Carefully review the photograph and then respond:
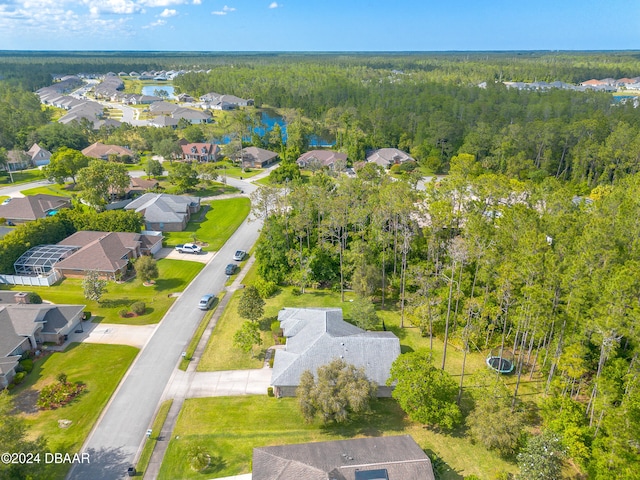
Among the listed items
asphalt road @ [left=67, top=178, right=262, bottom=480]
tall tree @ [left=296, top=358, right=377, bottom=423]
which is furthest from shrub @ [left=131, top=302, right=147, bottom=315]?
tall tree @ [left=296, top=358, right=377, bottom=423]

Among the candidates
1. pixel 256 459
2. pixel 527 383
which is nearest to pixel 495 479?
pixel 527 383

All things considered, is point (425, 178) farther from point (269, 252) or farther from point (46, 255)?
point (46, 255)

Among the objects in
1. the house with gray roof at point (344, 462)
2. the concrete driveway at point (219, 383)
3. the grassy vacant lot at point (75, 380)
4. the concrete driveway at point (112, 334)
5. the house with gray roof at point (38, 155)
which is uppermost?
the house with gray roof at point (38, 155)

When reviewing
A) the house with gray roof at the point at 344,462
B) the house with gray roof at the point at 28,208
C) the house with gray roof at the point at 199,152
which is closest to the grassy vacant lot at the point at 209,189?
the house with gray roof at the point at 199,152

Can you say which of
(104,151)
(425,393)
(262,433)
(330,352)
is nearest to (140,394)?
(262,433)

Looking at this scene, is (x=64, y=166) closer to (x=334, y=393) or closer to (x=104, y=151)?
(x=104, y=151)

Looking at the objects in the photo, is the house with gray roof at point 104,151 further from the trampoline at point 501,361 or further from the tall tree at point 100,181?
the trampoline at point 501,361
